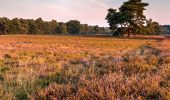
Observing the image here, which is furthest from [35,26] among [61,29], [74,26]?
[74,26]

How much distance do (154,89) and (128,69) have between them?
4.40 m

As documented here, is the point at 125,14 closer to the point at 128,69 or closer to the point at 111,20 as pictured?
the point at 111,20

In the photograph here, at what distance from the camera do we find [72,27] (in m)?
174

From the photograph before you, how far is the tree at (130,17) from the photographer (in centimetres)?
8250

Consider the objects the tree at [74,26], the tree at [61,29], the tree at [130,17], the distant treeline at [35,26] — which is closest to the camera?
the tree at [130,17]

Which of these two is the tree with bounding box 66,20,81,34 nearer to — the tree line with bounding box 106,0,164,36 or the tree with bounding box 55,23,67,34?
the tree with bounding box 55,23,67,34

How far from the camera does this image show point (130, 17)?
82.1m

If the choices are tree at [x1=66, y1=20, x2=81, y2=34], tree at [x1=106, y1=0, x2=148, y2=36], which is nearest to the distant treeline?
tree at [x1=66, y1=20, x2=81, y2=34]

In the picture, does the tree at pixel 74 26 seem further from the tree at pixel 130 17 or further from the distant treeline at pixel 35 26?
the tree at pixel 130 17

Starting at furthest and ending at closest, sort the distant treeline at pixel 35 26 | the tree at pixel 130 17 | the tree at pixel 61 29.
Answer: the tree at pixel 61 29 → the distant treeline at pixel 35 26 → the tree at pixel 130 17

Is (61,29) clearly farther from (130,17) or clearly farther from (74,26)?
(130,17)

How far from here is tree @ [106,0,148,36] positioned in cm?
8250

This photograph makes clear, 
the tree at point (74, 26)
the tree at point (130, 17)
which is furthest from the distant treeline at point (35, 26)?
the tree at point (130, 17)

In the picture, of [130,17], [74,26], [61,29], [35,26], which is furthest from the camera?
[74,26]
